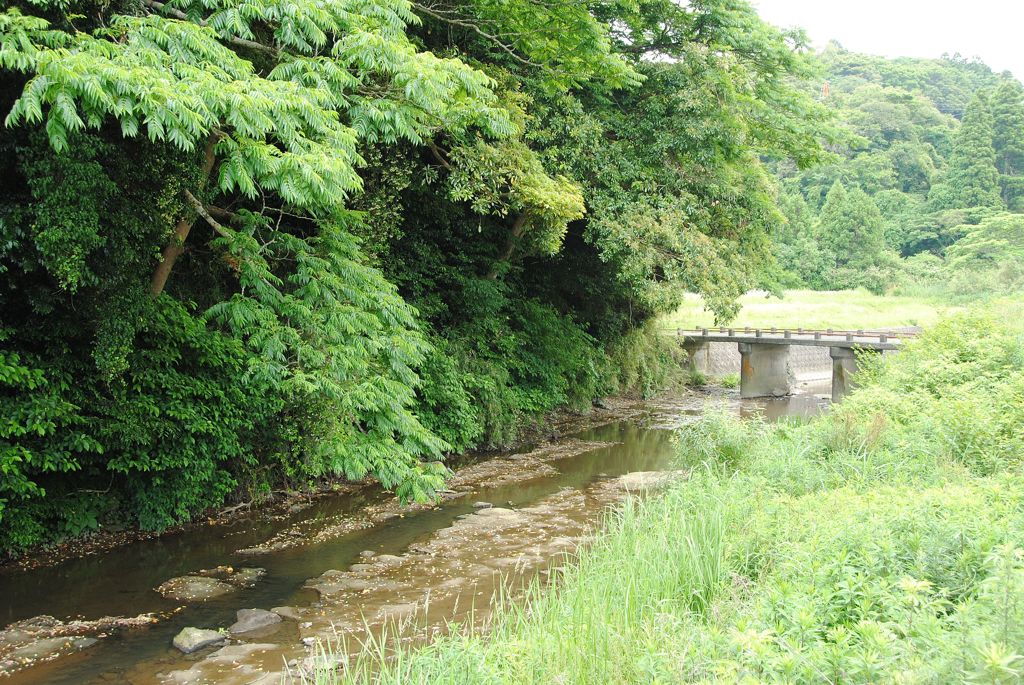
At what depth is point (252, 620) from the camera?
718 cm

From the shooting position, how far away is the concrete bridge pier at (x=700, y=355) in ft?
110

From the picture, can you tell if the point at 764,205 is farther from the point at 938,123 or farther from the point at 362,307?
the point at 938,123

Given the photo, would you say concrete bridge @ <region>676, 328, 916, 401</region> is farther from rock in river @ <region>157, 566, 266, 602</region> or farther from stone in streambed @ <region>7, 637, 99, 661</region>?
stone in streambed @ <region>7, 637, 99, 661</region>

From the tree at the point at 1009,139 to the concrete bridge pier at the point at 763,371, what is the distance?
29.2 m

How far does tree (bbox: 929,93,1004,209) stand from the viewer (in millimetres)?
Answer: 48719

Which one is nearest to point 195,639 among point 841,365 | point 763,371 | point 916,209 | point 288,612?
point 288,612

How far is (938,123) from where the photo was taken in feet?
216

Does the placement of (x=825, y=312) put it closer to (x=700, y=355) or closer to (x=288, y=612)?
(x=700, y=355)

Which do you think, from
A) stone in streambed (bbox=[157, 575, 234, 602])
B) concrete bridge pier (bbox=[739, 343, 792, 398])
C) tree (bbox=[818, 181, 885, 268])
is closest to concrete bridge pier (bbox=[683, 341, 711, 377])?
concrete bridge pier (bbox=[739, 343, 792, 398])

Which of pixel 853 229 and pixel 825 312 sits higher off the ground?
pixel 853 229

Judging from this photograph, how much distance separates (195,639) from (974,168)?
54.6 meters

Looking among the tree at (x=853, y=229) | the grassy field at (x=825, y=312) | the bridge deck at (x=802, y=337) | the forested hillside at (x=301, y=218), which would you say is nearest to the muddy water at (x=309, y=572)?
the forested hillside at (x=301, y=218)

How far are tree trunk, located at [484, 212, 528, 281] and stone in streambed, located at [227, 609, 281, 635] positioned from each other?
9.15 meters

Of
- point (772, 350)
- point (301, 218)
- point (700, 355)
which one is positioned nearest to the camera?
point (301, 218)
